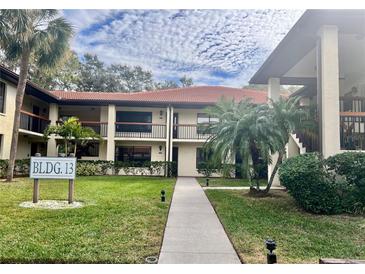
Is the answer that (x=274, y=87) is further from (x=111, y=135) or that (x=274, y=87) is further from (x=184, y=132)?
(x=111, y=135)

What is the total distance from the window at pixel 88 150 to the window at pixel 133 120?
166 centimetres

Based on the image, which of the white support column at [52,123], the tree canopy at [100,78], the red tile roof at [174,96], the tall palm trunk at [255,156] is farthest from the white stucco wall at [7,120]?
the tall palm trunk at [255,156]

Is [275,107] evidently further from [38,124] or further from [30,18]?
[38,124]

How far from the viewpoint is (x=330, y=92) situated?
26.3 ft

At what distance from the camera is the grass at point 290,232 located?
15.6ft

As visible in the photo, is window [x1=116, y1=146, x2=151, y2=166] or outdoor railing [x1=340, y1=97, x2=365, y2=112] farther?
window [x1=116, y1=146, x2=151, y2=166]

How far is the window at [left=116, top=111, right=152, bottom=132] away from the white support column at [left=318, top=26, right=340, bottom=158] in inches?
429

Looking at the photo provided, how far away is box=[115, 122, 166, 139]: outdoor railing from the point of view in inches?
651

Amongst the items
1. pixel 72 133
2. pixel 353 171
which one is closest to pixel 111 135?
pixel 72 133

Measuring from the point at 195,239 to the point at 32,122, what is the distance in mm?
14024

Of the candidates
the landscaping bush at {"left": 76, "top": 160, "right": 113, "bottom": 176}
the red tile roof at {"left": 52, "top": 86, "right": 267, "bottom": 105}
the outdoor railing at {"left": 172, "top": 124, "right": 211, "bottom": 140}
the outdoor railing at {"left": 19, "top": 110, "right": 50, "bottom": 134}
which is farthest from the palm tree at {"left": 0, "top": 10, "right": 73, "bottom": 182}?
the outdoor railing at {"left": 172, "top": 124, "right": 211, "bottom": 140}

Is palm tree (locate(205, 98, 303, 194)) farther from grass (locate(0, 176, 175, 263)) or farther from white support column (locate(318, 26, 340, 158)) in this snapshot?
grass (locate(0, 176, 175, 263))

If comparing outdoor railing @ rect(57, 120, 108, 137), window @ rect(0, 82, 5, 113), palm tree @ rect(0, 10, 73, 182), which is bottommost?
outdoor railing @ rect(57, 120, 108, 137)

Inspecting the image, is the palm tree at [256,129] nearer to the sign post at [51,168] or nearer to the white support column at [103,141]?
the sign post at [51,168]
